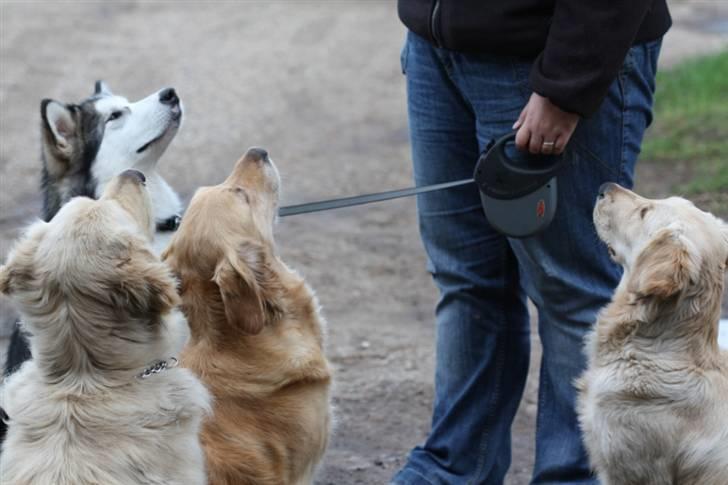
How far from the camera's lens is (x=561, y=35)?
12.2 feet

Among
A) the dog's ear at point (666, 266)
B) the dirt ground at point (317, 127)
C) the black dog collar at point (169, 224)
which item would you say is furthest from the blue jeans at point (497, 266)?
the black dog collar at point (169, 224)

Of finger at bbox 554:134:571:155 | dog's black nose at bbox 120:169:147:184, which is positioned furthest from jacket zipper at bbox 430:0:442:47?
dog's black nose at bbox 120:169:147:184

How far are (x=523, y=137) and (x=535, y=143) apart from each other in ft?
0.15

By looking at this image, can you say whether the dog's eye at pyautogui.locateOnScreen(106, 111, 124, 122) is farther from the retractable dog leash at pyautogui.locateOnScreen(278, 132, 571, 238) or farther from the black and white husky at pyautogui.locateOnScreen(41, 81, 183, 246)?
the retractable dog leash at pyautogui.locateOnScreen(278, 132, 571, 238)

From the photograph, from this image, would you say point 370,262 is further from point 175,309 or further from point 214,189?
point 175,309

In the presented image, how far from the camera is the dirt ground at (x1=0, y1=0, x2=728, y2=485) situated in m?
6.20

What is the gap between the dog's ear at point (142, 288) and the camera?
3445 millimetres

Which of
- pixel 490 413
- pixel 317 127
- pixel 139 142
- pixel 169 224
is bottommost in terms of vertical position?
pixel 317 127

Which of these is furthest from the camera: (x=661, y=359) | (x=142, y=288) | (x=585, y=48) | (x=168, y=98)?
(x=168, y=98)

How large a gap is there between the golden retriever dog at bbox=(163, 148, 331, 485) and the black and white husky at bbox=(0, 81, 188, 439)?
1.13 metres

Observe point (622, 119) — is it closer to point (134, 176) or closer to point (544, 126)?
point (544, 126)

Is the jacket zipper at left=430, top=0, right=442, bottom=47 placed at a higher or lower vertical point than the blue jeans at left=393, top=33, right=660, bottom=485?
higher

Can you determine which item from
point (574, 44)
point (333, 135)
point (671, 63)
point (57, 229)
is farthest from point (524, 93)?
point (671, 63)

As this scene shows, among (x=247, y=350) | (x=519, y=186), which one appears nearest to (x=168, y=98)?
(x=247, y=350)
